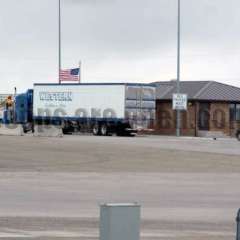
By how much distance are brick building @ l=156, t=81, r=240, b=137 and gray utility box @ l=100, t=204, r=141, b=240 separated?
65.3m

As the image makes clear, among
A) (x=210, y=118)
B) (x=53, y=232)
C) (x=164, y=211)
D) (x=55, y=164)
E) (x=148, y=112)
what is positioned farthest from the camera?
(x=210, y=118)

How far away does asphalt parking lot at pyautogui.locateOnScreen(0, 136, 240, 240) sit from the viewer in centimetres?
1396

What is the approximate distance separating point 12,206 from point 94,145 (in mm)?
25537

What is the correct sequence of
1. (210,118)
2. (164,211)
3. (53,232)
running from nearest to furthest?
(53,232)
(164,211)
(210,118)

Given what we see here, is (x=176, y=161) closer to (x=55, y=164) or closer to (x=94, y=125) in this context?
(x=55, y=164)

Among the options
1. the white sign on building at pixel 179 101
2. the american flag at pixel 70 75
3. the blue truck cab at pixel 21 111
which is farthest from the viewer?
the american flag at pixel 70 75

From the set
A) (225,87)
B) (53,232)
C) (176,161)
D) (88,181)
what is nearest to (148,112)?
(225,87)

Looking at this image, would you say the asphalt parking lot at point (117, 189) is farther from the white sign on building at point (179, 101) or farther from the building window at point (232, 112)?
the building window at point (232, 112)

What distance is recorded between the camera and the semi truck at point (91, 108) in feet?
202

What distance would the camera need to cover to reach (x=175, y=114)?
73.9 metres

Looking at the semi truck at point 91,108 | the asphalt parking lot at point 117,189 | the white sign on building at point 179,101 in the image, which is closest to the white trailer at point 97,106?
A: the semi truck at point 91,108

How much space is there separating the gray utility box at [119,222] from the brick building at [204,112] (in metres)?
65.3

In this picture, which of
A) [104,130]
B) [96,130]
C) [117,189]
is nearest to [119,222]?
[117,189]

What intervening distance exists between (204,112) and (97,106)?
47.4ft
